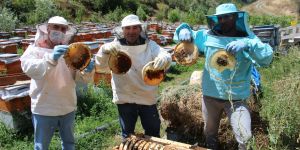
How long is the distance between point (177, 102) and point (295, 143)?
2.26 m

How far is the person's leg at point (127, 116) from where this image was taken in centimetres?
386

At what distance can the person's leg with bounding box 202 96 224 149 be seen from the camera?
370 cm

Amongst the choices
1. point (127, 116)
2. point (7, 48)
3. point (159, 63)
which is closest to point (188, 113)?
point (127, 116)

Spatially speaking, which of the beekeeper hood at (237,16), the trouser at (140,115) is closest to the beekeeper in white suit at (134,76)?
the trouser at (140,115)

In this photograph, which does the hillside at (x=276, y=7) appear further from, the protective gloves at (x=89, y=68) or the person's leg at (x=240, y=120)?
the protective gloves at (x=89, y=68)

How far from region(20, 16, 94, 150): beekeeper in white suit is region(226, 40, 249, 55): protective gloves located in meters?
1.33

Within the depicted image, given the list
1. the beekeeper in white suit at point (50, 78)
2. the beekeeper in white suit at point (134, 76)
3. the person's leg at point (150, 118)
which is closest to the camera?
the beekeeper in white suit at point (50, 78)

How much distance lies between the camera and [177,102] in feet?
16.7

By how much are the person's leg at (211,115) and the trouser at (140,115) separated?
1.74 feet

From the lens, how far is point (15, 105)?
5.32 meters

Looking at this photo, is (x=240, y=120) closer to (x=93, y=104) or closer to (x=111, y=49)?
(x=111, y=49)

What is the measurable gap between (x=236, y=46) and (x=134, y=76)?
1.08 metres

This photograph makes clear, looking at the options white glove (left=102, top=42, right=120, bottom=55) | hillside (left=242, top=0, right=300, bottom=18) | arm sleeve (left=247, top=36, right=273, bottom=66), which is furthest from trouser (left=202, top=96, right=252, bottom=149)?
hillside (left=242, top=0, right=300, bottom=18)

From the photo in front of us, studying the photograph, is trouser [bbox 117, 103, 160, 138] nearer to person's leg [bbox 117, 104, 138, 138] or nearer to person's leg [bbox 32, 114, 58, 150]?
person's leg [bbox 117, 104, 138, 138]
